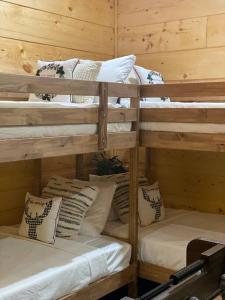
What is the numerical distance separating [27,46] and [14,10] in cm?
25

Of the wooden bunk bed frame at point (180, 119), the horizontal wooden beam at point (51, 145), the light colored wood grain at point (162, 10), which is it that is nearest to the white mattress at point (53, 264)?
the wooden bunk bed frame at point (180, 119)

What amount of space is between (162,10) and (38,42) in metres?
1.07

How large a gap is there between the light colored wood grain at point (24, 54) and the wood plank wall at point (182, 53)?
0.68 m

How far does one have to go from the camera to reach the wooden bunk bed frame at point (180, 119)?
7.79 ft

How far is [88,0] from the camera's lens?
140 inches

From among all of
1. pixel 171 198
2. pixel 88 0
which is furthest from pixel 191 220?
pixel 88 0

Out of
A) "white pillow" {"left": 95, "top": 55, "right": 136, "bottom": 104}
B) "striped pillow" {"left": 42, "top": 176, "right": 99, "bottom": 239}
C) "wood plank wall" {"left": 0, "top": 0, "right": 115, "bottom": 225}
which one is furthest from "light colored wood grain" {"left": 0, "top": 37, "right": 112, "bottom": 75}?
"striped pillow" {"left": 42, "top": 176, "right": 99, "bottom": 239}

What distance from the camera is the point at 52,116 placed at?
2033 millimetres

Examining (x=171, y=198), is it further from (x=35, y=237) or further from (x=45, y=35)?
(x=45, y=35)

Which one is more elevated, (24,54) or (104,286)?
(24,54)

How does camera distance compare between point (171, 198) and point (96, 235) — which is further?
point (171, 198)

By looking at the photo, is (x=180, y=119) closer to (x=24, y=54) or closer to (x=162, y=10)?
(x=24, y=54)

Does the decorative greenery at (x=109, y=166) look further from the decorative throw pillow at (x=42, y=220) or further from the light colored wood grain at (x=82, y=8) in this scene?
the light colored wood grain at (x=82, y=8)

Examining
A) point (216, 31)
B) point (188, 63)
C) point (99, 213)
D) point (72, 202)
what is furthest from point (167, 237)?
point (216, 31)
